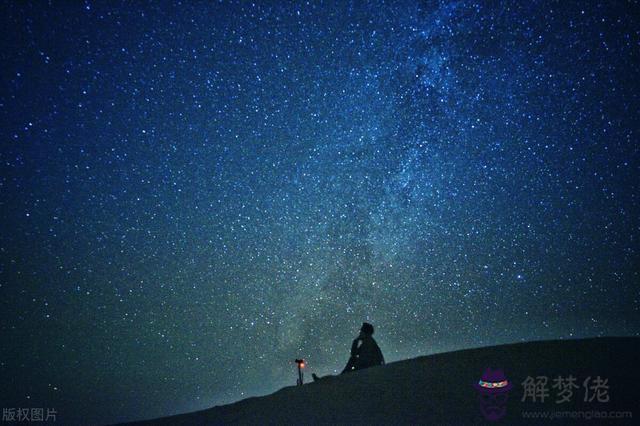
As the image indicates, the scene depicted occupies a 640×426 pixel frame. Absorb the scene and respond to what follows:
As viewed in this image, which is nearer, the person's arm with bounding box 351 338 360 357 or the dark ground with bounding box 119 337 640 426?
the dark ground with bounding box 119 337 640 426

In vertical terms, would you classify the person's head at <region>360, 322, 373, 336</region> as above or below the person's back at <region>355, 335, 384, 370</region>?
above

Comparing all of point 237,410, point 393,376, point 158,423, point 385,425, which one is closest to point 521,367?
point 393,376

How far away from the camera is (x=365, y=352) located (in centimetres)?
806

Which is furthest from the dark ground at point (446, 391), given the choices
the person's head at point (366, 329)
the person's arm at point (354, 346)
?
the person's arm at point (354, 346)

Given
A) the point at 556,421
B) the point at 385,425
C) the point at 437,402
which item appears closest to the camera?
the point at 556,421

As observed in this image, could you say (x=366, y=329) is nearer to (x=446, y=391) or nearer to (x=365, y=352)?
(x=365, y=352)

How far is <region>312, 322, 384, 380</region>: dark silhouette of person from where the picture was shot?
797 centimetres

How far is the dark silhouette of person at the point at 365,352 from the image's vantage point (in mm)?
7969

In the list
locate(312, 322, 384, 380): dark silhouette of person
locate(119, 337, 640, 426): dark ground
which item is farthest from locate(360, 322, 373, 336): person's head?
locate(119, 337, 640, 426): dark ground

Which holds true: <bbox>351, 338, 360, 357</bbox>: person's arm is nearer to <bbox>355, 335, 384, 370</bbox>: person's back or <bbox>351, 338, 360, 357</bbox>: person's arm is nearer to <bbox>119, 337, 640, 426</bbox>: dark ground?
<bbox>355, 335, 384, 370</bbox>: person's back

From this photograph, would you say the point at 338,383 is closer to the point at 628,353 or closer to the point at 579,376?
the point at 579,376

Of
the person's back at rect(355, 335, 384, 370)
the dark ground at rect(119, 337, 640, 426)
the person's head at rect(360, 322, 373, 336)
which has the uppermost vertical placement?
the person's head at rect(360, 322, 373, 336)

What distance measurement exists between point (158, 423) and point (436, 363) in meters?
5.08

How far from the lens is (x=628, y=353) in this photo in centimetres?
526
